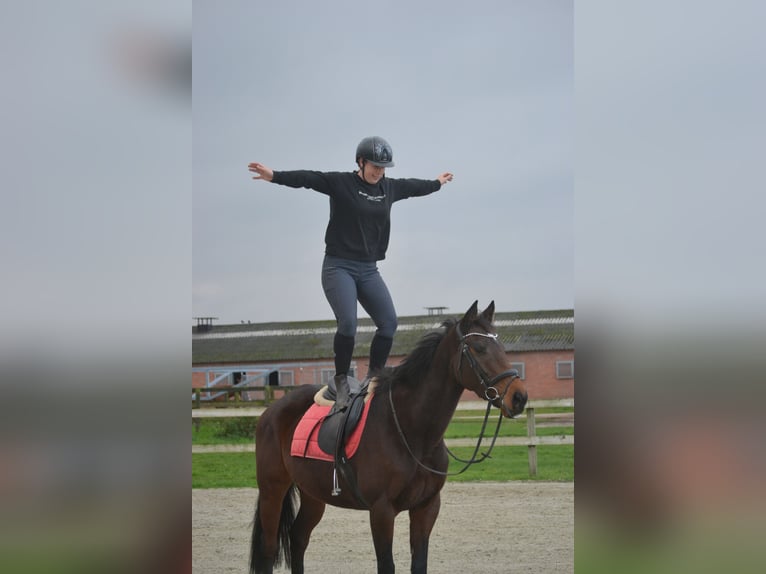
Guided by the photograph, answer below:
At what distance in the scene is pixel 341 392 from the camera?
4.23 metres

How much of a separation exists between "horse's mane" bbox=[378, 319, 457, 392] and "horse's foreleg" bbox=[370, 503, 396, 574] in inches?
24.4

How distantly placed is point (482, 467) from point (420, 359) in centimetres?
654

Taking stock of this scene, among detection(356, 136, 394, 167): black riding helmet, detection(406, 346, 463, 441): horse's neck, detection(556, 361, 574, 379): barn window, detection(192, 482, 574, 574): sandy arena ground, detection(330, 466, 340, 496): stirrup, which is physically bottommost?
detection(192, 482, 574, 574): sandy arena ground

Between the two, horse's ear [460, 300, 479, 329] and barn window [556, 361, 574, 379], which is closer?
horse's ear [460, 300, 479, 329]

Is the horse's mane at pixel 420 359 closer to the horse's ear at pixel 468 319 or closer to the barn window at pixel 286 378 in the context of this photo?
the horse's ear at pixel 468 319

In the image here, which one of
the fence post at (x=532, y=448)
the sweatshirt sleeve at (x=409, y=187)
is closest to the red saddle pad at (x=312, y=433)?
the sweatshirt sleeve at (x=409, y=187)

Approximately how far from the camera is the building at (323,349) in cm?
1185

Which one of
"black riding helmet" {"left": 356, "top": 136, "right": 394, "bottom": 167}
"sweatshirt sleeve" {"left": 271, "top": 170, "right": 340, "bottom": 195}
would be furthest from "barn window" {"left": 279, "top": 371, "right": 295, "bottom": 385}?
"black riding helmet" {"left": 356, "top": 136, "right": 394, "bottom": 167}

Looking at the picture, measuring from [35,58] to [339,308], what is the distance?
8.57ft

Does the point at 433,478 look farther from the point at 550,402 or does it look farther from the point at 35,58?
the point at 550,402

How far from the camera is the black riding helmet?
157 inches

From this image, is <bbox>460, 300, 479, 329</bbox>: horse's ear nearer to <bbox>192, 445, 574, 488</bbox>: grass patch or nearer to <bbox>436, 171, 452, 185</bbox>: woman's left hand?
<bbox>436, 171, 452, 185</bbox>: woman's left hand

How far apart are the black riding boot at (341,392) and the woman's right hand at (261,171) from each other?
1.12 meters

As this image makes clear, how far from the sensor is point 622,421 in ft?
5.57
